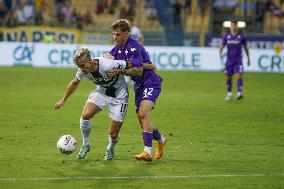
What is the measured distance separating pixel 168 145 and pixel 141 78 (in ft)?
6.99

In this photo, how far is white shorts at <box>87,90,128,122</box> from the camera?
12648mm

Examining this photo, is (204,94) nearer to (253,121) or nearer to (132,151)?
(253,121)

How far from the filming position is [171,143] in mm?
15008

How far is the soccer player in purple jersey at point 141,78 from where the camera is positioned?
1239 centimetres

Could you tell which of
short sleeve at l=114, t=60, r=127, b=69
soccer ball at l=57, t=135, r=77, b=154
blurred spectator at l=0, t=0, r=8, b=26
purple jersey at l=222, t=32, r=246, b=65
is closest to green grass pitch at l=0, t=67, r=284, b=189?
soccer ball at l=57, t=135, r=77, b=154

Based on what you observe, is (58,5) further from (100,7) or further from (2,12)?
(2,12)

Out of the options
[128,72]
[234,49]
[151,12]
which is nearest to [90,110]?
[128,72]

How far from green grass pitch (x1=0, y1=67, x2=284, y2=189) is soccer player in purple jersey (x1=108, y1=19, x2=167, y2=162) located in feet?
1.16

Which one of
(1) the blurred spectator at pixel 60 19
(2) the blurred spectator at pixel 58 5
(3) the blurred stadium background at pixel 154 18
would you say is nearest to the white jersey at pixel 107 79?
(3) the blurred stadium background at pixel 154 18

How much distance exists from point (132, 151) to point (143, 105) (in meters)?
1.32

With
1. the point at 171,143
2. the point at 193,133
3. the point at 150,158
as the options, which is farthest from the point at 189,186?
the point at 193,133

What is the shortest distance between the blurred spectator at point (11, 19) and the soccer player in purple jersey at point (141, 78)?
91.0 feet

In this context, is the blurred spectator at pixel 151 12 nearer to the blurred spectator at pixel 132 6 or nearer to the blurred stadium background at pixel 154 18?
the blurred stadium background at pixel 154 18

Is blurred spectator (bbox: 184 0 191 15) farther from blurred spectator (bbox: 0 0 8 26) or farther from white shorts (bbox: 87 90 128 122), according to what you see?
white shorts (bbox: 87 90 128 122)
